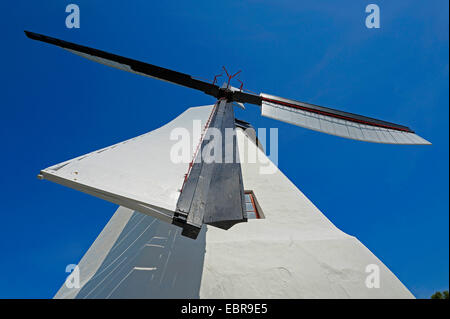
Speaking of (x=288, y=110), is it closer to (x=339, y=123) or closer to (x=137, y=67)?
(x=339, y=123)

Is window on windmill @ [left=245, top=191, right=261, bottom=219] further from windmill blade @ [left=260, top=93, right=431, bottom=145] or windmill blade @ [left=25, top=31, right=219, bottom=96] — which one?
windmill blade @ [left=25, top=31, right=219, bottom=96]

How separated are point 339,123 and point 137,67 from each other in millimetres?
6641

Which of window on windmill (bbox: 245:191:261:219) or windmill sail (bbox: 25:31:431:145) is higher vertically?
windmill sail (bbox: 25:31:431:145)

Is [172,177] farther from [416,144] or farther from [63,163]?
[416,144]

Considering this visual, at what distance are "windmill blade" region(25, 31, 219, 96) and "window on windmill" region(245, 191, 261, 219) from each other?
399 cm

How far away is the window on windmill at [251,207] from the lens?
4.46 m

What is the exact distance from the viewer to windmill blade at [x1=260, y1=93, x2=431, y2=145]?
5.95m

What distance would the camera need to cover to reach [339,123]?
6.32 metres

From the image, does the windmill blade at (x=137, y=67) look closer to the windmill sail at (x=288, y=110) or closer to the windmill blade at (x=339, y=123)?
the windmill sail at (x=288, y=110)

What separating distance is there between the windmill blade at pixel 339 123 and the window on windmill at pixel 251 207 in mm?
2374

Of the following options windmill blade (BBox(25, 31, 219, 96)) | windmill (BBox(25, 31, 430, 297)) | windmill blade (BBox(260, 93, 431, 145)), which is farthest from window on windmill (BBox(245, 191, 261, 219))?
windmill blade (BBox(25, 31, 219, 96))

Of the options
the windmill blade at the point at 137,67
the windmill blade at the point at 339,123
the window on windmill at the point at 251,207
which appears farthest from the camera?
the windmill blade at the point at 137,67

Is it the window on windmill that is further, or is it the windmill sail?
the windmill sail

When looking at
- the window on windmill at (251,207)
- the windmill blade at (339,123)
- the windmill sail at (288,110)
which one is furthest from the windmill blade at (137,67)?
the window on windmill at (251,207)
